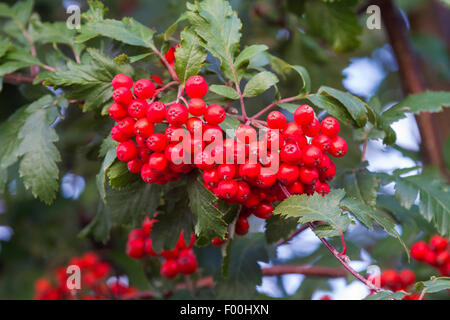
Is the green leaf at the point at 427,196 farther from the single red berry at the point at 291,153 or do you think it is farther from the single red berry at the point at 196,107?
the single red berry at the point at 196,107

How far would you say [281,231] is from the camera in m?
1.46

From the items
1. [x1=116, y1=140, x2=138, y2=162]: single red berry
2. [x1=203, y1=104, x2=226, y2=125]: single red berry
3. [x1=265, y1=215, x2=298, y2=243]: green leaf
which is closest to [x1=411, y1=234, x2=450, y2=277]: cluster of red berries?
[x1=265, y1=215, x2=298, y2=243]: green leaf

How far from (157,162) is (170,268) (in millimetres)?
817

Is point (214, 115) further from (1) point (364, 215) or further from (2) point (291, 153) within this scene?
(1) point (364, 215)

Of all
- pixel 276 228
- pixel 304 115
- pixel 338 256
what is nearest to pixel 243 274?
pixel 276 228

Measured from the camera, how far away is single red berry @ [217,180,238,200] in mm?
1142

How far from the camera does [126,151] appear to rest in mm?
1197

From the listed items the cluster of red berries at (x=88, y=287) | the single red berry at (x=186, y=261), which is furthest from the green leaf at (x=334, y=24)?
the cluster of red berries at (x=88, y=287)

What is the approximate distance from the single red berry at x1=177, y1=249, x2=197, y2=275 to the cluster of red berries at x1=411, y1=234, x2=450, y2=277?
969mm

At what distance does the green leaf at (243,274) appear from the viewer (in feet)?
5.56

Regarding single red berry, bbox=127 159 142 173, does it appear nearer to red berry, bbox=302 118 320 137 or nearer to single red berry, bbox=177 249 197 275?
red berry, bbox=302 118 320 137

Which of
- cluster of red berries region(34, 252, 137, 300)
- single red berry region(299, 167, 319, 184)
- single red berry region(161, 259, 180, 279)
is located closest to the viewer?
single red berry region(299, 167, 319, 184)

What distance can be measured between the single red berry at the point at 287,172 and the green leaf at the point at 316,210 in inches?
1.9
